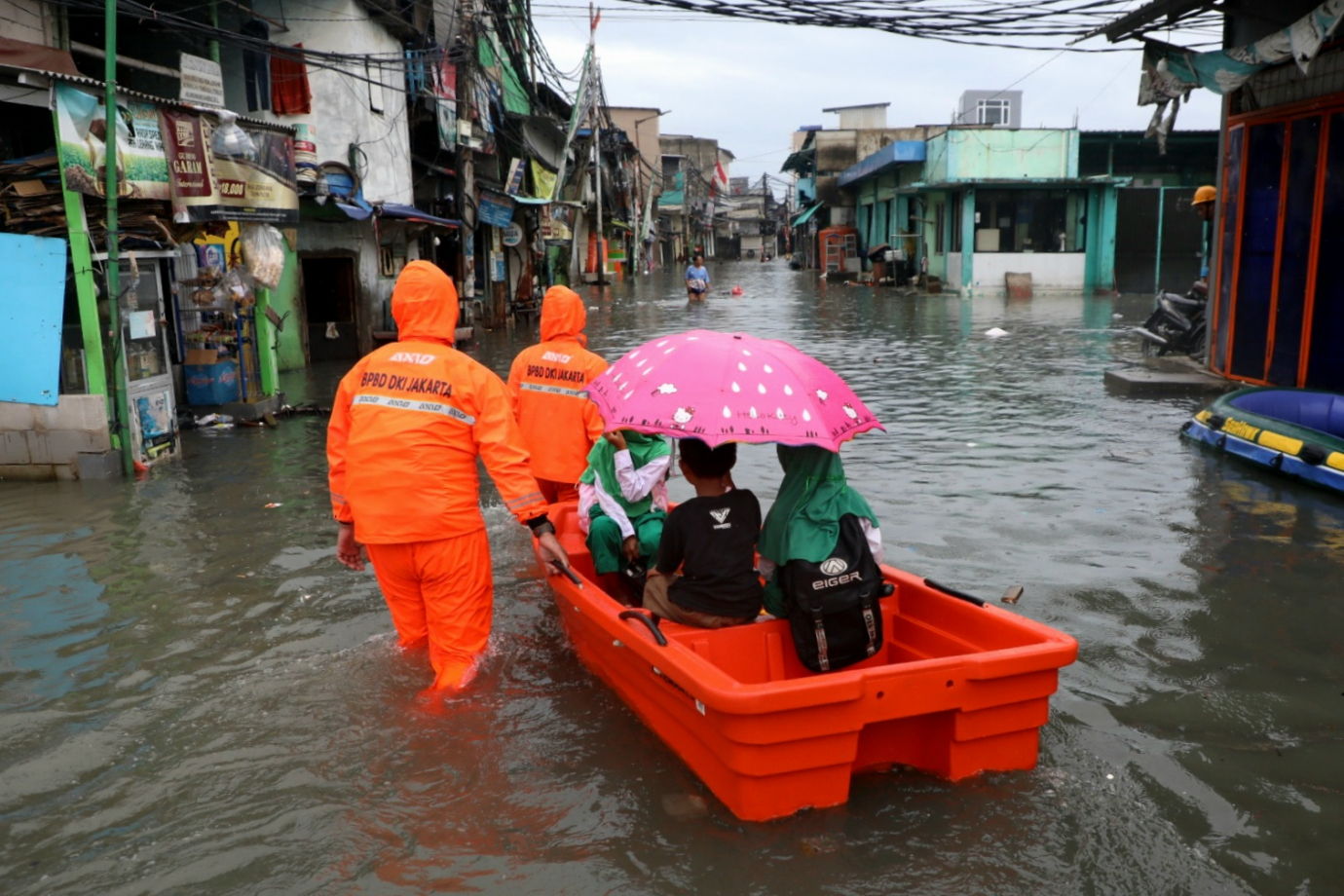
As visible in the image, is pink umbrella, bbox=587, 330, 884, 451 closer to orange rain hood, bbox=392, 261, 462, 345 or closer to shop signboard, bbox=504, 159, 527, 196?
orange rain hood, bbox=392, 261, 462, 345

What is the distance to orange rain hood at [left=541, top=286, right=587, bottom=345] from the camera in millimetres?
6281

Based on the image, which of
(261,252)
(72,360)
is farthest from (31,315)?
(261,252)

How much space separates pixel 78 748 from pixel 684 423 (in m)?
2.90

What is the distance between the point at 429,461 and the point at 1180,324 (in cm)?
1458

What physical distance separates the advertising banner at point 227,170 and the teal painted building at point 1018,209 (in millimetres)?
23320

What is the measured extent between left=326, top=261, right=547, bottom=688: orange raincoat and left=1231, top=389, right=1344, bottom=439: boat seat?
693 centimetres

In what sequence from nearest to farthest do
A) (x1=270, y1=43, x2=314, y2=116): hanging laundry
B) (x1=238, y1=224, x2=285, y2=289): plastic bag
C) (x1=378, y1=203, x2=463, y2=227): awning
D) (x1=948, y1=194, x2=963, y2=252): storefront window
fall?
(x1=238, y1=224, x2=285, y2=289): plastic bag
(x1=270, y1=43, x2=314, y2=116): hanging laundry
(x1=378, y1=203, x2=463, y2=227): awning
(x1=948, y1=194, x2=963, y2=252): storefront window

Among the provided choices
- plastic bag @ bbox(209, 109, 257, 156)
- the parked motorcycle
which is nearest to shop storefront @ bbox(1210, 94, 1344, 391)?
the parked motorcycle

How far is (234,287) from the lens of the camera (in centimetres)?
1183

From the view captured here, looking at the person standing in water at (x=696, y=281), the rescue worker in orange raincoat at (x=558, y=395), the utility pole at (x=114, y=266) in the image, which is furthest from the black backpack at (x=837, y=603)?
the person standing in water at (x=696, y=281)

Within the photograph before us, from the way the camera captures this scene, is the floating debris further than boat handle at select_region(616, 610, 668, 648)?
No

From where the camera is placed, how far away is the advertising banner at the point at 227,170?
10211 millimetres

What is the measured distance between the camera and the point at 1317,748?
4289 millimetres

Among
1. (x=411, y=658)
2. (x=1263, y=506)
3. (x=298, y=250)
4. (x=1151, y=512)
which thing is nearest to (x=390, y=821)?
(x=411, y=658)
